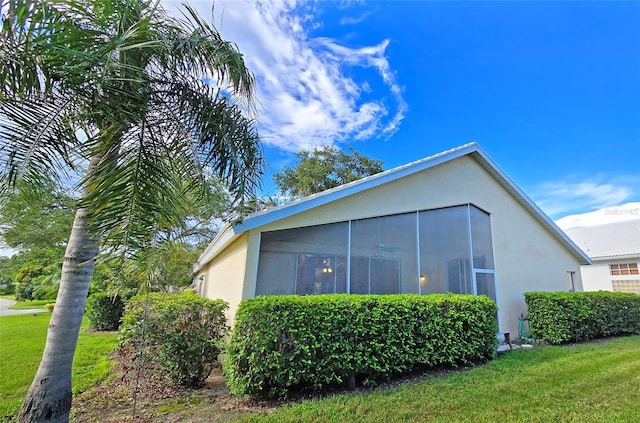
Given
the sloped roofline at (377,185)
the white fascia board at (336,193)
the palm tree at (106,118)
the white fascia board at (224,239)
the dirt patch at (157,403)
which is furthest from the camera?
the white fascia board at (224,239)

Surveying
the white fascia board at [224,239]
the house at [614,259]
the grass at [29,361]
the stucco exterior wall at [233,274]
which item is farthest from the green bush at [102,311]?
the house at [614,259]

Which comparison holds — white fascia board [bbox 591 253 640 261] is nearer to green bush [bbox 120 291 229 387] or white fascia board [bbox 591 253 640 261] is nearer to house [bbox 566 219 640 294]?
house [bbox 566 219 640 294]

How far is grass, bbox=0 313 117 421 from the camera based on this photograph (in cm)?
541

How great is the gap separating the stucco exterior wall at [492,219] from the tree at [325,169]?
1492cm

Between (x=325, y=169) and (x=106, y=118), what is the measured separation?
22.0 metres

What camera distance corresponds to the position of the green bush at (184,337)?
5.26 metres

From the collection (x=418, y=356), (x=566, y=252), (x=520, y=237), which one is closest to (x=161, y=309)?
(x=418, y=356)

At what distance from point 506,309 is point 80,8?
11.9m

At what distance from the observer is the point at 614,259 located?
1750cm

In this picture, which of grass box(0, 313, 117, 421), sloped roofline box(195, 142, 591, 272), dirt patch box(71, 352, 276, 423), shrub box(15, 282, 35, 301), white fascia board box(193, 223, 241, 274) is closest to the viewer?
dirt patch box(71, 352, 276, 423)

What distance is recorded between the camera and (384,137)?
1662cm

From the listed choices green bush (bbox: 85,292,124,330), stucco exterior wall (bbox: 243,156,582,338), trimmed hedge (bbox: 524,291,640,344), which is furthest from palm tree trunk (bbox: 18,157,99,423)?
trimmed hedge (bbox: 524,291,640,344)

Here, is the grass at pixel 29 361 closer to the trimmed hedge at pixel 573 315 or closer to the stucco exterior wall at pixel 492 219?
the stucco exterior wall at pixel 492 219

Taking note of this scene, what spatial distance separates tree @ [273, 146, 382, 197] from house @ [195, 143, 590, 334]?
1454 cm
